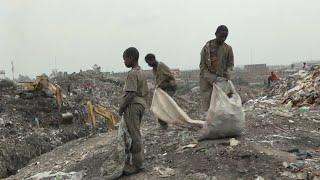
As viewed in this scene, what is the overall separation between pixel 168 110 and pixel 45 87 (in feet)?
28.6

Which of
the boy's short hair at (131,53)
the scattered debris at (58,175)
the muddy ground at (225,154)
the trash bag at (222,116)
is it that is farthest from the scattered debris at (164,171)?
the boy's short hair at (131,53)

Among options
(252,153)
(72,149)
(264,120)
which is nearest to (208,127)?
(252,153)

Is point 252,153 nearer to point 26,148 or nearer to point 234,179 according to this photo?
point 234,179

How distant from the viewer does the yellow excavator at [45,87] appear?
15.4 meters

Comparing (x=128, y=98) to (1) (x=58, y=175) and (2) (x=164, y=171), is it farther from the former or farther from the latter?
(1) (x=58, y=175)

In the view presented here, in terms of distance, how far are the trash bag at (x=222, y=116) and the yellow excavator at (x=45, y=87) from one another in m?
9.06

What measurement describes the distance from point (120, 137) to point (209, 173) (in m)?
1.15

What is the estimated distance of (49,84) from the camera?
52.4 feet

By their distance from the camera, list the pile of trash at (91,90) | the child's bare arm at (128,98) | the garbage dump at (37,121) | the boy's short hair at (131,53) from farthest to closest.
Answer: the pile of trash at (91,90)
the garbage dump at (37,121)
the boy's short hair at (131,53)
the child's bare arm at (128,98)

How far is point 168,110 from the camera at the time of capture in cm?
821

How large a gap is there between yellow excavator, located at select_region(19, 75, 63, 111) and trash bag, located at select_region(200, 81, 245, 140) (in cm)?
906

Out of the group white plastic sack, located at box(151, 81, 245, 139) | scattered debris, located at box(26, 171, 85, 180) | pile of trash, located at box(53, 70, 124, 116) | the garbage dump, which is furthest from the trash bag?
pile of trash, located at box(53, 70, 124, 116)

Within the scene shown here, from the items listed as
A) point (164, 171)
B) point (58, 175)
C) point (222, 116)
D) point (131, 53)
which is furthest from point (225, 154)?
point (58, 175)

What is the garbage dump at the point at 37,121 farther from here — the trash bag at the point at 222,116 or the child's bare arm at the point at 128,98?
the child's bare arm at the point at 128,98
